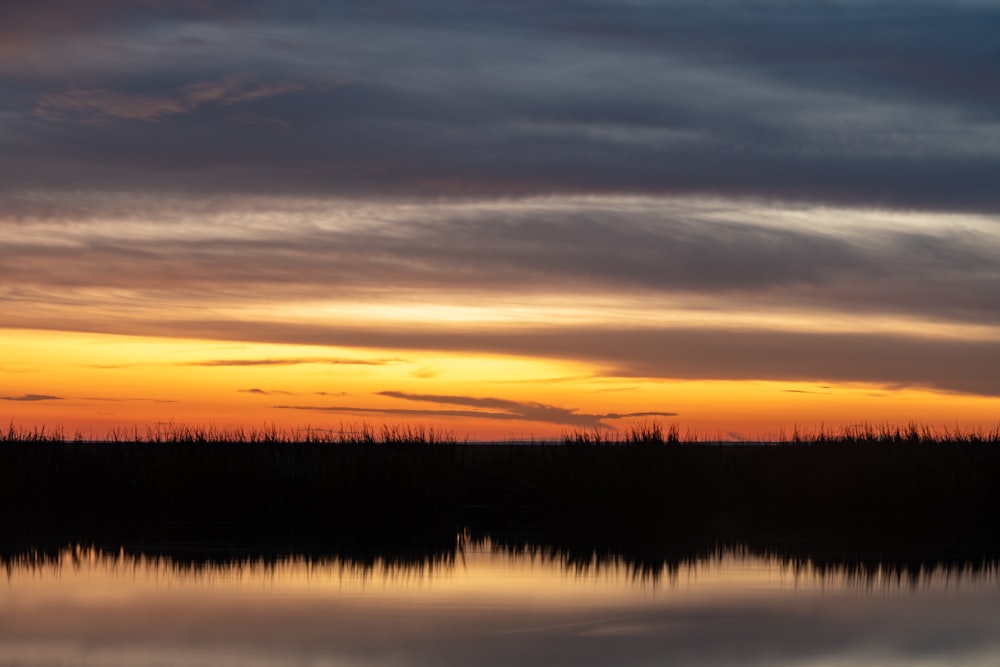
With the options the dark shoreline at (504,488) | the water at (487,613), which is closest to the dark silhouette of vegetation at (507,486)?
the dark shoreline at (504,488)

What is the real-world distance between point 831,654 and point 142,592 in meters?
5.88

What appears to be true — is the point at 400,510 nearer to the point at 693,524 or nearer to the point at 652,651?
the point at 693,524

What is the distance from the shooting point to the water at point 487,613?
8898 millimetres

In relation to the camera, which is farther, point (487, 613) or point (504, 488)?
point (504, 488)

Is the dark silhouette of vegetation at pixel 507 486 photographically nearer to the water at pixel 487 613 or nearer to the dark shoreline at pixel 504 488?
the dark shoreline at pixel 504 488

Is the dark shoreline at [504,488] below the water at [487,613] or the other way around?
the other way around

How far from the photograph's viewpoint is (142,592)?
38.3 ft

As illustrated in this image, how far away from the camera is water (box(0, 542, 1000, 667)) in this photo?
29.2 ft

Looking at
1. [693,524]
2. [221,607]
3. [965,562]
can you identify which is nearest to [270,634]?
[221,607]

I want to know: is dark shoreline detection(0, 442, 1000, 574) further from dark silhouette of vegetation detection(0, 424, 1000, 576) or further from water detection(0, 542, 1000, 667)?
water detection(0, 542, 1000, 667)

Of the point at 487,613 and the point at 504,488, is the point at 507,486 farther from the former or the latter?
the point at 487,613

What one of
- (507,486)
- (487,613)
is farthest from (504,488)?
(487,613)

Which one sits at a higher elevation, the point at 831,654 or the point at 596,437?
the point at 596,437

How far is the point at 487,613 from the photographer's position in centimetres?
1065
